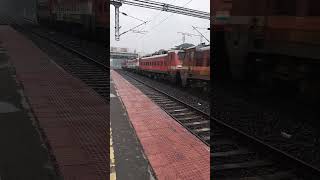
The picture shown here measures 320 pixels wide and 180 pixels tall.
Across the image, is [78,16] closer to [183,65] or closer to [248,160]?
[248,160]

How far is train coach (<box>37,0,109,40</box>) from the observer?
195 centimetres

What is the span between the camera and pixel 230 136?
96.9 inches

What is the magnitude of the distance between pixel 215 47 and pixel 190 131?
4.56 meters

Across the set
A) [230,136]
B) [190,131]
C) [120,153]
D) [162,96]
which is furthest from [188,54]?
[230,136]

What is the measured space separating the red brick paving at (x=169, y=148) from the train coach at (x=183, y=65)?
1.29m

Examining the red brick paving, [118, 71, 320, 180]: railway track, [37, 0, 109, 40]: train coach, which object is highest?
[37, 0, 109, 40]: train coach

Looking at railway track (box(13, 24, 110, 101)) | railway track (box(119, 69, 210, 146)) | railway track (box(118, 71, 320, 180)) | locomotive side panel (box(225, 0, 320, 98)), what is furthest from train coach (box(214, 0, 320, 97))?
railway track (box(119, 69, 210, 146))

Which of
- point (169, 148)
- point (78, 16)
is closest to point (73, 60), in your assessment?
point (78, 16)

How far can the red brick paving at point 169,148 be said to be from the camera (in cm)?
398

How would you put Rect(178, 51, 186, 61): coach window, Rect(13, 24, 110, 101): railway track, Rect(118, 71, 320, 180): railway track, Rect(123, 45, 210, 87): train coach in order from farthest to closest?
Rect(178, 51, 186, 61): coach window < Rect(123, 45, 210, 87): train coach < Rect(13, 24, 110, 101): railway track < Rect(118, 71, 320, 180): railway track

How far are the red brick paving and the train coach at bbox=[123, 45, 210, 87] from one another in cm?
129

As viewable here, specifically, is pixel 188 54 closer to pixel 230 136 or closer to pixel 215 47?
pixel 230 136

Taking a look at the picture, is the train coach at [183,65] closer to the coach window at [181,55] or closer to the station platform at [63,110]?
the coach window at [181,55]

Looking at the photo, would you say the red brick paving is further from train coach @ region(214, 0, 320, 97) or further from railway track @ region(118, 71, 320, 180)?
train coach @ region(214, 0, 320, 97)
